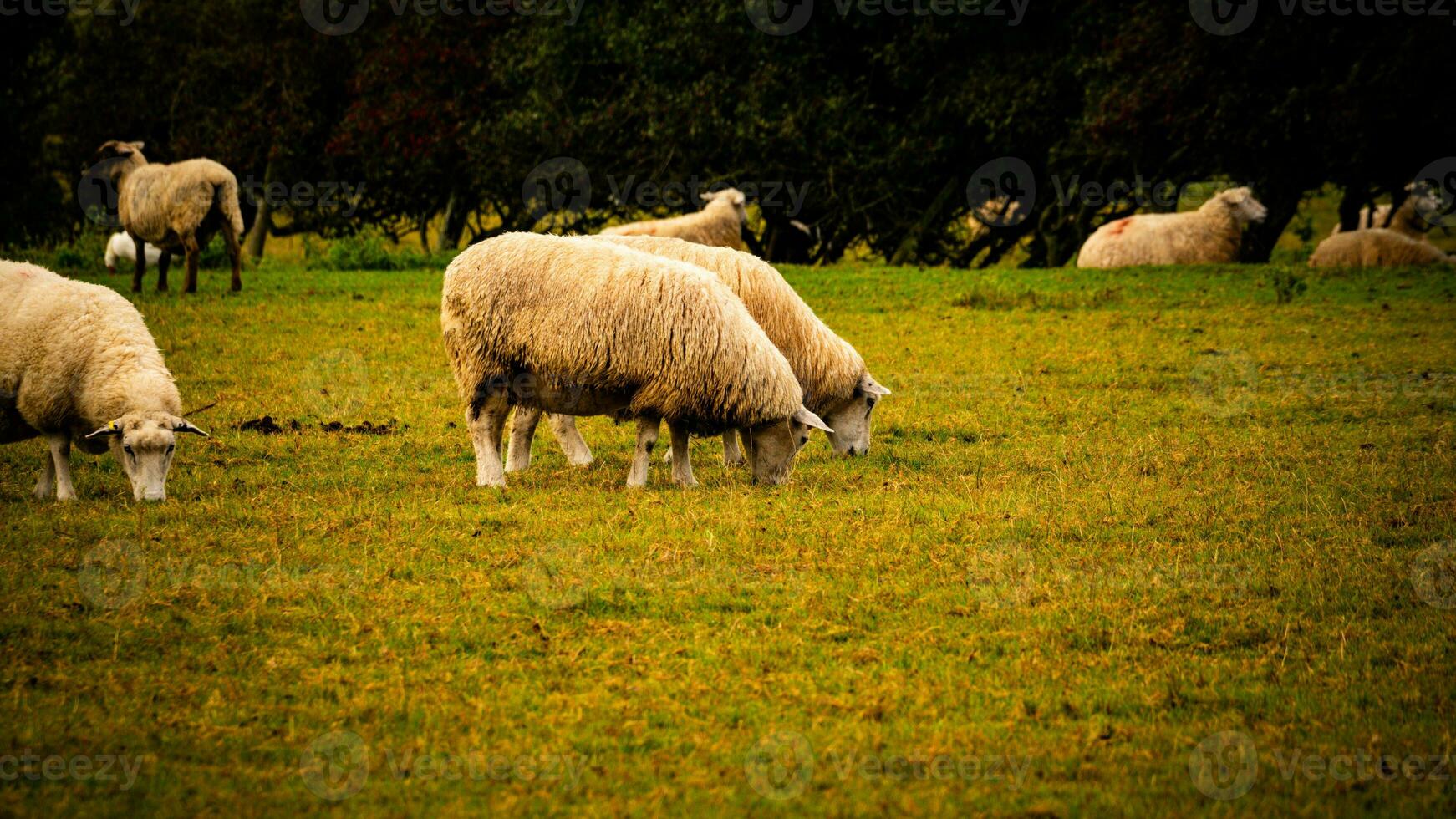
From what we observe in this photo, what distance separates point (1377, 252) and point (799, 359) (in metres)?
16.9

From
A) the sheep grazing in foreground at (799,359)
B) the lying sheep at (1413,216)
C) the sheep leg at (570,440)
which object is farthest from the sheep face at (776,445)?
the lying sheep at (1413,216)

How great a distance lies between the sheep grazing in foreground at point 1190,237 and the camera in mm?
24203

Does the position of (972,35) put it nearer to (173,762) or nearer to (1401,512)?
(1401,512)

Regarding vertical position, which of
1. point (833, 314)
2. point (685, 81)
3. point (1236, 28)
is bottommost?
point (833, 314)

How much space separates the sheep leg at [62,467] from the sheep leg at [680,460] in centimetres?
417

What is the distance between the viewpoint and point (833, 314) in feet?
63.0

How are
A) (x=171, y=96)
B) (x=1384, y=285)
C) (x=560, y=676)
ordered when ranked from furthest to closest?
(x=171, y=96) < (x=1384, y=285) < (x=560, y=676)

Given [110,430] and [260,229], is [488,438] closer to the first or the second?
[110,430]

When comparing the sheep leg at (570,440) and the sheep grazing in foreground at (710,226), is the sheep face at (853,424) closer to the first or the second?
the sheep leg at (570,440)

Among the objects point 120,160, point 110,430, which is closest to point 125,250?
point 120,160

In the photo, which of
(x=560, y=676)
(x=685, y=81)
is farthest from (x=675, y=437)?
(x=685, y=81)

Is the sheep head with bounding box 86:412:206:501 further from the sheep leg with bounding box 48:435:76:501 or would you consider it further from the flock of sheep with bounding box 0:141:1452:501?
the sheep leg with bounding box 48:435:76:501

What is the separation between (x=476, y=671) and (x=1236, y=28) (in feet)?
70.3

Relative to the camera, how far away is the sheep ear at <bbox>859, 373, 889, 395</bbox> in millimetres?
11383
